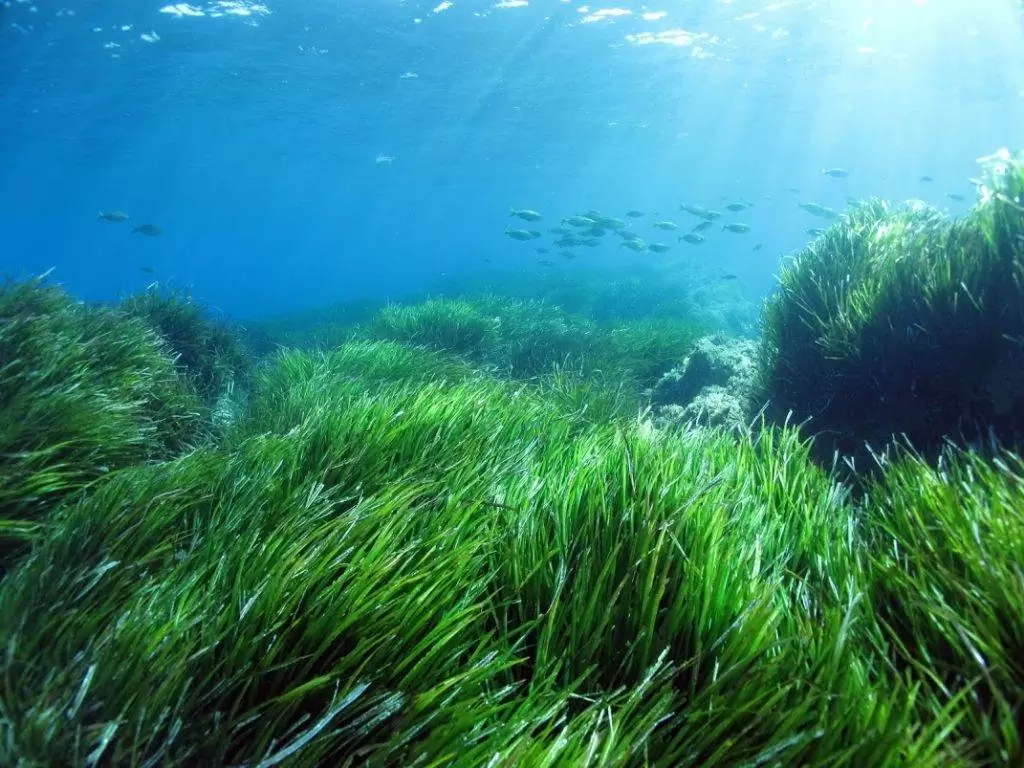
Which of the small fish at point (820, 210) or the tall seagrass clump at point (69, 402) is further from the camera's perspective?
the small fish at point (820, 210)

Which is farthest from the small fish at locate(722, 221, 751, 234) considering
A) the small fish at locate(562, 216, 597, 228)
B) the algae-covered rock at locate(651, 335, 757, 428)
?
the algae-covered rock at locate(651, 335, 757, 428)

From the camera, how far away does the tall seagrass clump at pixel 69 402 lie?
276 centimetres

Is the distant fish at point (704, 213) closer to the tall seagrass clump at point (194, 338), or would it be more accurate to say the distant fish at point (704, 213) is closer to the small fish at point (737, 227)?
the small fish at point (737, 227)

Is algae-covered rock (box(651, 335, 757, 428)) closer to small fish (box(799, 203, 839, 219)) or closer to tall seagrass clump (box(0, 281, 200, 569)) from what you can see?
tall seagrass clump (box(0, 281, 200, 569))

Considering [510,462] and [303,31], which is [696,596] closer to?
[510,462]

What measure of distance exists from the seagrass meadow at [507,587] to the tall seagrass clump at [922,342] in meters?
0.03

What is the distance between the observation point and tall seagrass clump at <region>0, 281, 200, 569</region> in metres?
2.76

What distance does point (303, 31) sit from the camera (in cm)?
2728

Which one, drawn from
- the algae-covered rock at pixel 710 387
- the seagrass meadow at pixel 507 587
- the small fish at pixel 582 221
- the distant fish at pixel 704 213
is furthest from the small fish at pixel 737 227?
the seagrass meadow at pixel 507 587

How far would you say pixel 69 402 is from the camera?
3287mm

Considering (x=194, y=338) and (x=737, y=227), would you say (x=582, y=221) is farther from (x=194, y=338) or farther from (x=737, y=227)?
(x=194, y=338)

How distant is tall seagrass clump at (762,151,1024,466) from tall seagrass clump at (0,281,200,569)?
489 cm

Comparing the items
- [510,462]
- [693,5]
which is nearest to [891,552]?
[510,462]

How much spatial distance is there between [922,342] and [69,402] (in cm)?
597
